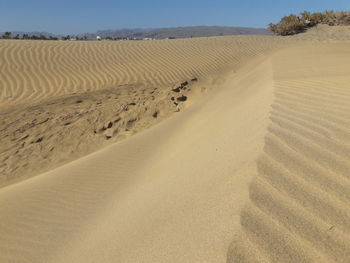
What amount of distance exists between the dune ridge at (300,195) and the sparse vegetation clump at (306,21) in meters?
18.7

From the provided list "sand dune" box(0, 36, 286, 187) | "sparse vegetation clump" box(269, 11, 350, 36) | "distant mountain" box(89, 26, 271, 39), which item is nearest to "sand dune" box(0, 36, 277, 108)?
"sand dune" box(0, 36, 286, 187)

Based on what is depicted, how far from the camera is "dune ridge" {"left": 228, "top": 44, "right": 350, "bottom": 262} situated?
3.90ft

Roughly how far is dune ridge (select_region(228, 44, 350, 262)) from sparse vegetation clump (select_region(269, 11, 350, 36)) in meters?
18.7

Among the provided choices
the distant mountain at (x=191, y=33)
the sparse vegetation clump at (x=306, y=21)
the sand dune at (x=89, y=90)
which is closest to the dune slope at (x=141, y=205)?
the sand dune at (x=89, y=90)

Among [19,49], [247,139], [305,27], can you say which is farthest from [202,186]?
[305,27]

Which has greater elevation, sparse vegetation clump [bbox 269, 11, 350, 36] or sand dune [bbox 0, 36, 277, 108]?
sparse vegetation clump [bbox 269, 11, 350, 36]

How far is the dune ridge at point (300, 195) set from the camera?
119 centimetres

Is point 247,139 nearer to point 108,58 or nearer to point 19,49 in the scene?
point 108,58

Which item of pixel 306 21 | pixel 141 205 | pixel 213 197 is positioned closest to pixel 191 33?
pixel 306 21

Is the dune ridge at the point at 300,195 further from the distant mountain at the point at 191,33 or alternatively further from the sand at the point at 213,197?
the distant mountain at the point at 191,33

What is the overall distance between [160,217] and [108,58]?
34.0 feet

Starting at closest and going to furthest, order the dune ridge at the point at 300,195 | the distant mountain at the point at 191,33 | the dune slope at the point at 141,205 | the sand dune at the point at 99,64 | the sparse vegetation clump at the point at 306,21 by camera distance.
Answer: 1. the dune ridge at the point at 300,195
2. the dune slope at the point at 141,205
3. the sand dune at the point at 99,64
4. the sparse vegetation clump at the point at 306,21
5. the distant mountain at the point at 191,33

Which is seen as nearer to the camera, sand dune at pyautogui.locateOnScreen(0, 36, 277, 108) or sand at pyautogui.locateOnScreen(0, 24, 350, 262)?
sand at pyautogui.locateOnScreen(0, 24, 350, 262)

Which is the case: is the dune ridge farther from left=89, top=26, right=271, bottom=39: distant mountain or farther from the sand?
left=89, top=26, right=271, bottom=39: distant mountain
